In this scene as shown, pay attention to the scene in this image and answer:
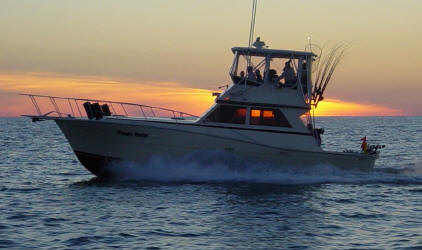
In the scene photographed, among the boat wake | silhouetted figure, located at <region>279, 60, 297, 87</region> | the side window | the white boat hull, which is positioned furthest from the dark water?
silhouetted figure, located at <region>279, 60, 297, 87</region>

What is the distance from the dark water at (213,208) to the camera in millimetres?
12852

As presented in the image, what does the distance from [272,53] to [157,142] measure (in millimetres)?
5033

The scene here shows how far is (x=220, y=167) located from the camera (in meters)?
19.9

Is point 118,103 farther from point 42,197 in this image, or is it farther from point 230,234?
point 230,234

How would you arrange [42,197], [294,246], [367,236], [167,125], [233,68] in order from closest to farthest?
[294,246] → [367,236] → [42,197] → [167,125] → [233,68]

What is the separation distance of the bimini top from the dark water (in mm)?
3859

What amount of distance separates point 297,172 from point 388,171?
18.9 ft

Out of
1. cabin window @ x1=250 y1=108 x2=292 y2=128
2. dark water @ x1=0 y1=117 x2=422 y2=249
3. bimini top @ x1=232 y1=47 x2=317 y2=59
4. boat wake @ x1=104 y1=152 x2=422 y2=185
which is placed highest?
bimini top @ x1=232 y1=47 x2=317 y2=59

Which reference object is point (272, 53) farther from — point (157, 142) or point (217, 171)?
point (157, 142)

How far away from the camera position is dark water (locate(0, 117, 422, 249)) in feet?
42.2

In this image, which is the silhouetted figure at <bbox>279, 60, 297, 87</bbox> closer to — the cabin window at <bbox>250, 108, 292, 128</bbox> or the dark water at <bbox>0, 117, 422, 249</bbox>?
the cabin window at <bbox>250, 108, 292, 128</bbox>

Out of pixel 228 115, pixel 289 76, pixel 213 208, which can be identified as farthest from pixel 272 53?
pixel 213 208

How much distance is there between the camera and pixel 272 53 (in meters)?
20.7

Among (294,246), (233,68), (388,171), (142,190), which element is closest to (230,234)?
(294,246)
